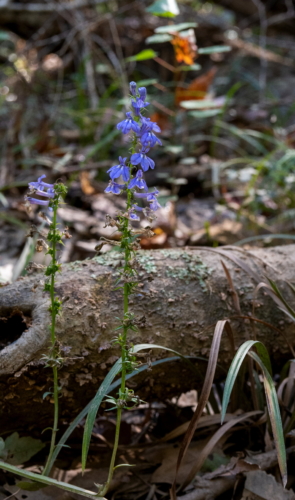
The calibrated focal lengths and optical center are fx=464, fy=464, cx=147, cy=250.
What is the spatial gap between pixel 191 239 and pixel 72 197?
3.98ft

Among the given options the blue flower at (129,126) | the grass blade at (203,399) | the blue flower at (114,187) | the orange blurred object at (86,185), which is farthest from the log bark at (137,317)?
the orange blurred object at (86,185)

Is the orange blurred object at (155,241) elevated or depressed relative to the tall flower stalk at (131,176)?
elevated

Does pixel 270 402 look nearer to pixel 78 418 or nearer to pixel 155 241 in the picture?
pixel 78 418

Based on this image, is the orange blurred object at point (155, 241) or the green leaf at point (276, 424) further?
the orange blurred object at point (155, 241)

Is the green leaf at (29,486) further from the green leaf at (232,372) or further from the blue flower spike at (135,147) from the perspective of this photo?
the blue flower spike at (135,147)

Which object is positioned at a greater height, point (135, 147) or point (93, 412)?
point (135, 147)

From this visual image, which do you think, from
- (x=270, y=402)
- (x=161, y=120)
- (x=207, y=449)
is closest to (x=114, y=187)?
(x=270, y=402)

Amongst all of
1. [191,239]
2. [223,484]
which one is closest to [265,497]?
[223,484]

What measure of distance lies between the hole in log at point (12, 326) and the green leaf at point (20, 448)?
1.03ft

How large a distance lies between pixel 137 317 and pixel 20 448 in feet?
1.94

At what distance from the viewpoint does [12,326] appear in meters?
1.62

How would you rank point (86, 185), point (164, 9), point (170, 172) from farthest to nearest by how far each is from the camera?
point (170, 172), point (86, 185), point (164, 9)

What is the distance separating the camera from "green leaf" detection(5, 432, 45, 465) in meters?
1.55

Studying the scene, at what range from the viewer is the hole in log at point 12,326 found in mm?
1586
